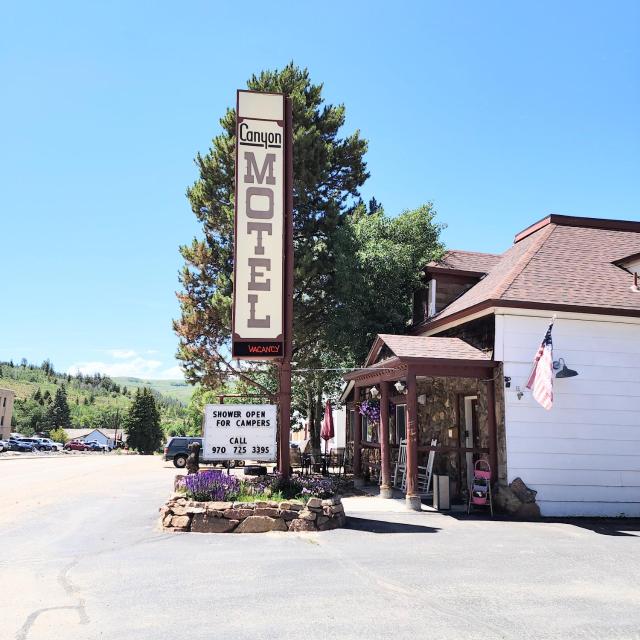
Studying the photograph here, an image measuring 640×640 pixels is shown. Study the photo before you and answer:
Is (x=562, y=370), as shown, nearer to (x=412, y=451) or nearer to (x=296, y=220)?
(x=412, y=451)

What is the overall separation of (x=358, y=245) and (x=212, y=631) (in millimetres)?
17118

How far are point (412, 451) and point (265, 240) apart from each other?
6033mm

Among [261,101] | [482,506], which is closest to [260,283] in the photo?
[261,101]

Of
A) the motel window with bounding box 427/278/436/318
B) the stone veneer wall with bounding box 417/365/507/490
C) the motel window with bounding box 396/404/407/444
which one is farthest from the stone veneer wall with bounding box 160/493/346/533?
the motel window with bounding box 427/278/436/318

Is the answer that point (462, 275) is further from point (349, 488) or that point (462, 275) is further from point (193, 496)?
point (193, 496)

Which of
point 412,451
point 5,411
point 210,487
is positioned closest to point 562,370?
point 412,451

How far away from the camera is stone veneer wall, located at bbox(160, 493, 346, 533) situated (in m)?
10.4

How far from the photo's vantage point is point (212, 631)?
17.2 feet

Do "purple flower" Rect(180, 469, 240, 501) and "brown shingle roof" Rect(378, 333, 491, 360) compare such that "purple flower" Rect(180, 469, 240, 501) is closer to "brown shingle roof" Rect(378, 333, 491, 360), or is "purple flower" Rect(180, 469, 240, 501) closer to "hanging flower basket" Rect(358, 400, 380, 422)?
"brown shingle roof" Rect(378, 333, 491, 360)

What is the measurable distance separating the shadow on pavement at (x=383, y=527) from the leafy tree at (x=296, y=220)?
12.2m

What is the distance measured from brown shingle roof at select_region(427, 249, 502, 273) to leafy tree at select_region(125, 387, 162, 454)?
187ft

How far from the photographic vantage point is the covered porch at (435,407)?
1378 centimetres

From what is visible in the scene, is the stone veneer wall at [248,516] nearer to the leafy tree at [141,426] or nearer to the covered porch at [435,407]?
the covered porch at [435,407]

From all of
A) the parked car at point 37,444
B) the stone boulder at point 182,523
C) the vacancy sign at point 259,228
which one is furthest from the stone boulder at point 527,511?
the parked car at point 37,444
